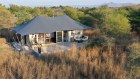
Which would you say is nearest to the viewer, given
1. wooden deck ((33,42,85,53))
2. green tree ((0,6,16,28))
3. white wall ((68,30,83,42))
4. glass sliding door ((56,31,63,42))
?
wooden deck ((33,42,85,53))

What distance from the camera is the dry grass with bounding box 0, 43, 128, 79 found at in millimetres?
11242

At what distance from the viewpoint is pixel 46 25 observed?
2016 cm

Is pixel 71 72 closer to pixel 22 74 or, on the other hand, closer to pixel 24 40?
pixel 22 74

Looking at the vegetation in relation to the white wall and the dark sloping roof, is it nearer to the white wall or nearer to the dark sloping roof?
the white wall

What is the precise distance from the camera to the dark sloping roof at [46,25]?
19.3 metres

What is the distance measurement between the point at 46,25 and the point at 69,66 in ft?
27.5

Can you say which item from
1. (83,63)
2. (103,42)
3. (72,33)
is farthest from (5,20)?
(83,63)

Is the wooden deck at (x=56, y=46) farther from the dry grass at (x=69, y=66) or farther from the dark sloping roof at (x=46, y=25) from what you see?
the dry grass at (x=69, y=66)

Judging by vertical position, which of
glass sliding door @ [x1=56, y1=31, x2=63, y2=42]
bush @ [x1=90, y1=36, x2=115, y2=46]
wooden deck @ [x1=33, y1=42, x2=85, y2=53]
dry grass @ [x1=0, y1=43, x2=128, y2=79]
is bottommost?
wooden deck @ [x1=33, y1=42, x2=85, y2=53]

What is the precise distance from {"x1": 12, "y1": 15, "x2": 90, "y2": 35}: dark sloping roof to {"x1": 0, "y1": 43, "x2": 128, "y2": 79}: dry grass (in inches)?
186

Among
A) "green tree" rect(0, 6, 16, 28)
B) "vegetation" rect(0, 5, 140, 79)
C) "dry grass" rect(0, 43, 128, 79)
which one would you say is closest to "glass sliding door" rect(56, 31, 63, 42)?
"vegetation" rect(0, 5, 140, 79)

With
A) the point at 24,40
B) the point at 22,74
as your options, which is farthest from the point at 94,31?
the point at 22,74

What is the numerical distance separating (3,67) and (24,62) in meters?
0.99

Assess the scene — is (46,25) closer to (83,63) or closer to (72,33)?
(72,33)
